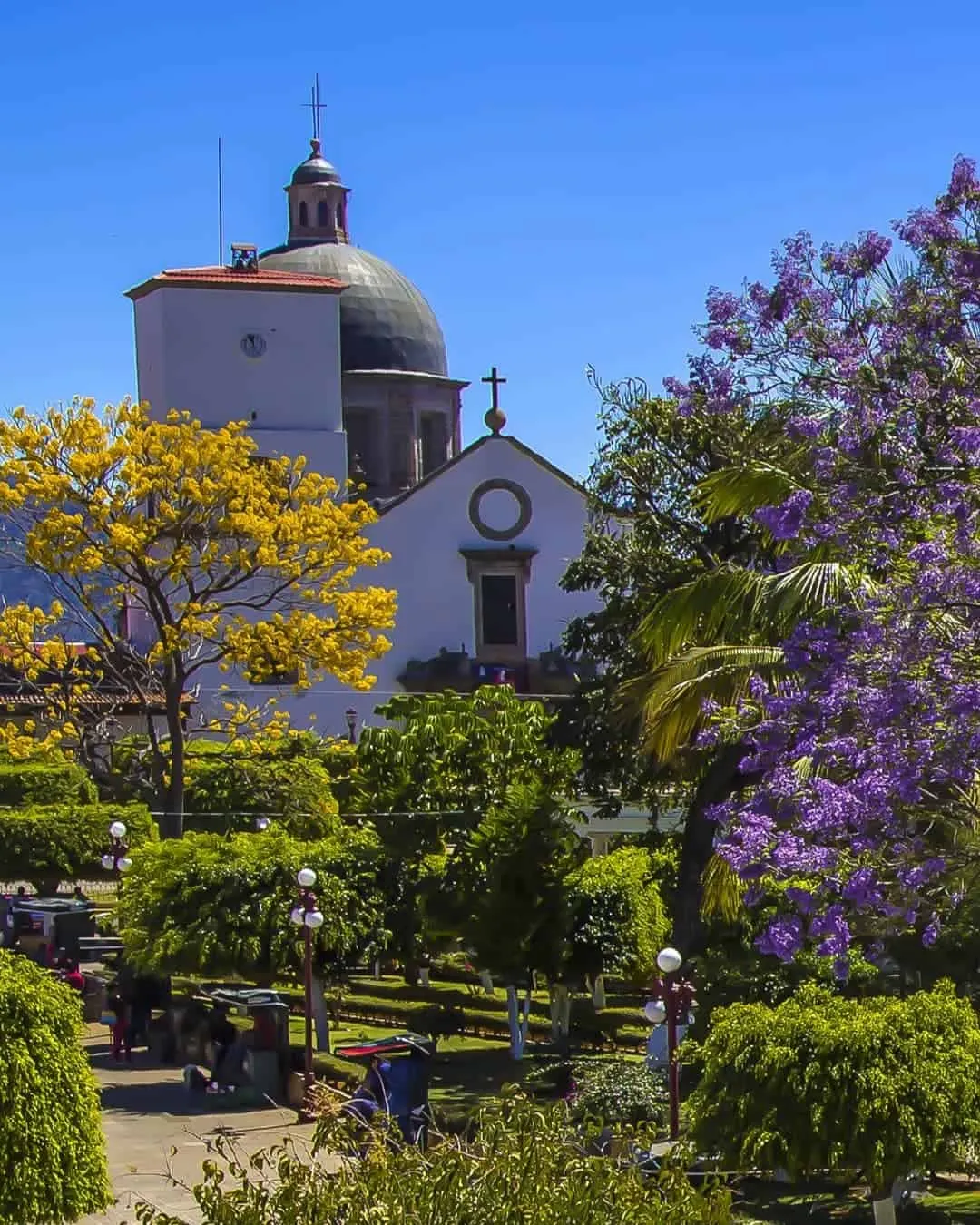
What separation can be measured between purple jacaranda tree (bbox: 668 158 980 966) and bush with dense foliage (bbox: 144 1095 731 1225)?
3634mm

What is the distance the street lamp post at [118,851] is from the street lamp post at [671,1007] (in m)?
9.53

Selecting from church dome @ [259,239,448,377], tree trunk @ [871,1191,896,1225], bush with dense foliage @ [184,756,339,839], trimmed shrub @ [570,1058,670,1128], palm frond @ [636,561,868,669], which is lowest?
tree trunk @ [871,1191,896,1225]

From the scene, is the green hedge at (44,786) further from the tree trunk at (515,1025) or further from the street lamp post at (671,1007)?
the street lamp post at (671,1007)

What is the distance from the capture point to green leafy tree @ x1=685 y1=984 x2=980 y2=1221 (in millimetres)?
12781

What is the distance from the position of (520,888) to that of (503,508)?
110ft

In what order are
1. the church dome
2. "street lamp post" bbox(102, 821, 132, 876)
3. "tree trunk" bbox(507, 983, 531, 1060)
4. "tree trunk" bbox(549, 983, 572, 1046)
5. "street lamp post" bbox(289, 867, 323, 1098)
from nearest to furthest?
1. "street lamp post" bbox(289, 867, 323, 1098)
2. "tree trunk" bbox(507, 983, 531, 1060)
3. "tree trunk" bbox(549, 983, 572, 1046)
4. "street lamp post" bbox(102, 821, 132, 876)
5. the church dome

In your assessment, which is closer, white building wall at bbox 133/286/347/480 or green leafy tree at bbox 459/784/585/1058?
green leafy tree at bbox 459/784/585/1058

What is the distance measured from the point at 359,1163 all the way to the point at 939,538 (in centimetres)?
481

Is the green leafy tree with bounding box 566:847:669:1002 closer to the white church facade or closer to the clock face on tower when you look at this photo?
the white church facade

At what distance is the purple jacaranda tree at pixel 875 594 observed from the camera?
11.0m

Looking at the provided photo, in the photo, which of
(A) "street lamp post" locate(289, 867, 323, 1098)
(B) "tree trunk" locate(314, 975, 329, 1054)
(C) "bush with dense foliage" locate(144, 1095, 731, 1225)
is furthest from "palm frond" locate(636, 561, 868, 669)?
(C) "bush with dense foliage" locate(144, 1095, 731, 1225)

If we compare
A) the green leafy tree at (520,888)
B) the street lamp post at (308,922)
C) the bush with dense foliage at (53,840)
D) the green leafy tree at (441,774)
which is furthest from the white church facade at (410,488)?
the street lamp post at (308,922)

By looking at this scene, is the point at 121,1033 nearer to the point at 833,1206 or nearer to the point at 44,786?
the point at 833,1206

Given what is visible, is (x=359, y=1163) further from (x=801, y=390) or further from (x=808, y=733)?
(x=801, y=390)
